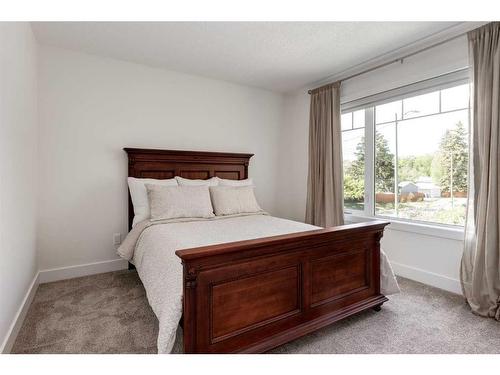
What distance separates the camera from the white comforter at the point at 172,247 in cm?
143

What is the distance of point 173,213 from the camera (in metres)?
2.71

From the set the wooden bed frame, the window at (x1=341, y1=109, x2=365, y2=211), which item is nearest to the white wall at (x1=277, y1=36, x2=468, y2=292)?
the window at (x1=341, y1=109, x2=365, y2=211)

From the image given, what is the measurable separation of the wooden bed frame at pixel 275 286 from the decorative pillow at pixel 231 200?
1353 mm

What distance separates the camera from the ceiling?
2.37m

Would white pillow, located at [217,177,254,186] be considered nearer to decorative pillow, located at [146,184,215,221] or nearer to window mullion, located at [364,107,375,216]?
decorative pillow, located at [146,184,215,221]

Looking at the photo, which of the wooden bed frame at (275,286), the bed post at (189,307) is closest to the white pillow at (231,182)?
the wooden bed frame at (275,286)

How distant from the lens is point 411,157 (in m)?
2.96

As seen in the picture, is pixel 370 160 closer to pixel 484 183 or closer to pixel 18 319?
pixel 484 183

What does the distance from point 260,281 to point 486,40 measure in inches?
102

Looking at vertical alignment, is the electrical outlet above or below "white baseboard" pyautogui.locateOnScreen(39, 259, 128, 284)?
above

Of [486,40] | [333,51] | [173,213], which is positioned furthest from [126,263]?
[486,40]

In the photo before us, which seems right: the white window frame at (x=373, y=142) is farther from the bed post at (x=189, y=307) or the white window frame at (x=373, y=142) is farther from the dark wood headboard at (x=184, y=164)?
the bed post at (x=189, y=307)

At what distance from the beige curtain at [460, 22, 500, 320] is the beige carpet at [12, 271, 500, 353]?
205 mm

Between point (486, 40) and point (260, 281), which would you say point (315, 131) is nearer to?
point (486, 40)
